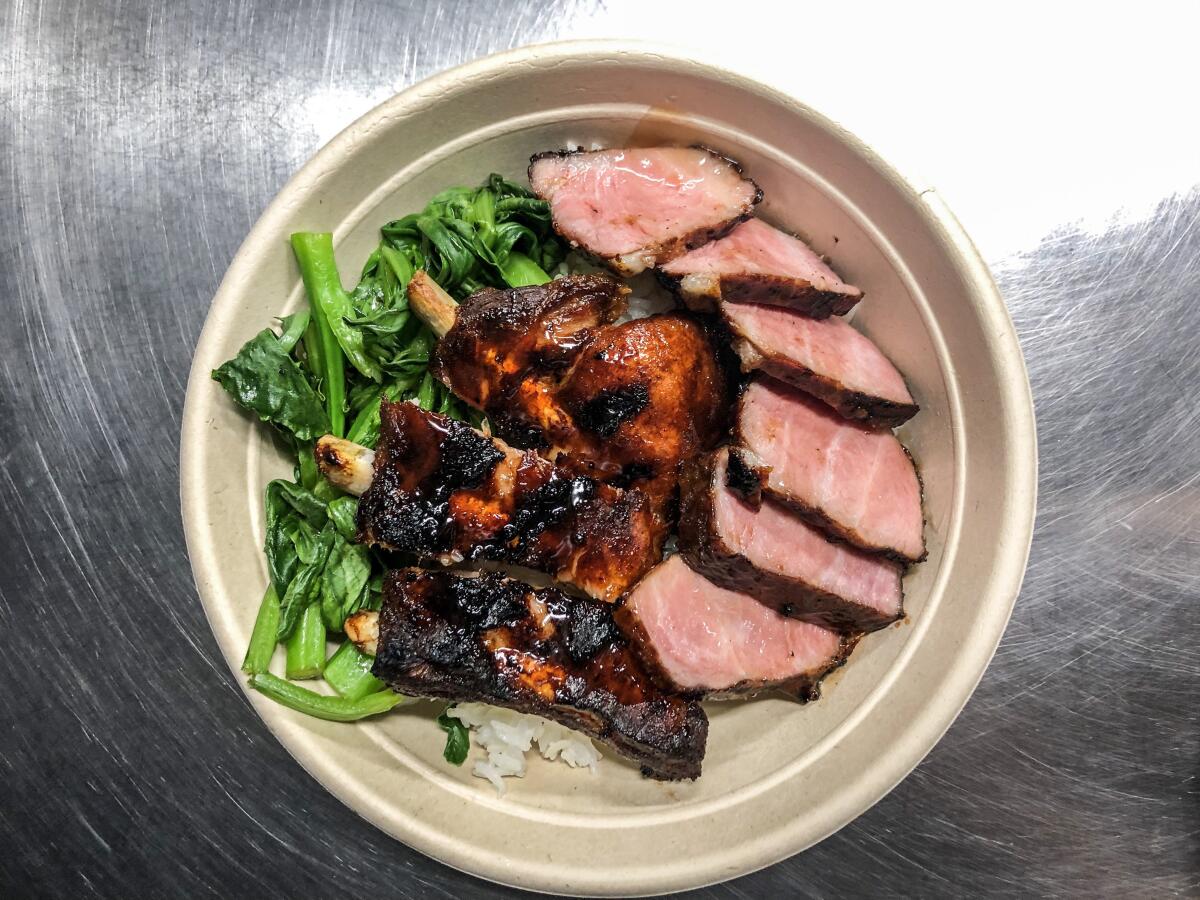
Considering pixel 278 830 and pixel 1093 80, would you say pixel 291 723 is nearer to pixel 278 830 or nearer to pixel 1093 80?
pixel 278 830

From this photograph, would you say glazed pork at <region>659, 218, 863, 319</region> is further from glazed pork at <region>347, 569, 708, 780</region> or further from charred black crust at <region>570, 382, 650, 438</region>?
glazed pork at <region>347, 569, 708, 780</region>

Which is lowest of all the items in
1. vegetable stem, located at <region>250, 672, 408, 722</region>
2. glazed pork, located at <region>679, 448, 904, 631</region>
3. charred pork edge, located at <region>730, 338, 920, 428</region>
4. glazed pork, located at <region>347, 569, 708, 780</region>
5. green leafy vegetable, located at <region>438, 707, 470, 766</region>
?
green leafy vegetable, located at <region>438, 707, 470, 766</region>

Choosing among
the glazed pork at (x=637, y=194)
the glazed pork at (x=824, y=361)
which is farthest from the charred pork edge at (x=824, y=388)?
the glazed pork at (x=637, y=194)

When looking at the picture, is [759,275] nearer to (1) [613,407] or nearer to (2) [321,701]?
(1) [613,407]

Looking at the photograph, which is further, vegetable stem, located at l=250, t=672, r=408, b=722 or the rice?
→ the rice

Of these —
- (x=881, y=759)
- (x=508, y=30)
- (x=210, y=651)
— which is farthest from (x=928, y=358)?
(x=210, y=651)

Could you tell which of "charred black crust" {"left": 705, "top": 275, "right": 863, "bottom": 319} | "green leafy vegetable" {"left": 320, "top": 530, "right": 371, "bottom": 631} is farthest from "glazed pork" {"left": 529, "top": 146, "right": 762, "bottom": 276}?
"green leafy vegetable" {"left": 320, "top": 530, "right": 371, "bottom": 631}

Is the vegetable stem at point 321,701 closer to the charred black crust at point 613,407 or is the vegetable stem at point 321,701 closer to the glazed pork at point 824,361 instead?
the charred black crust at point 613,407
